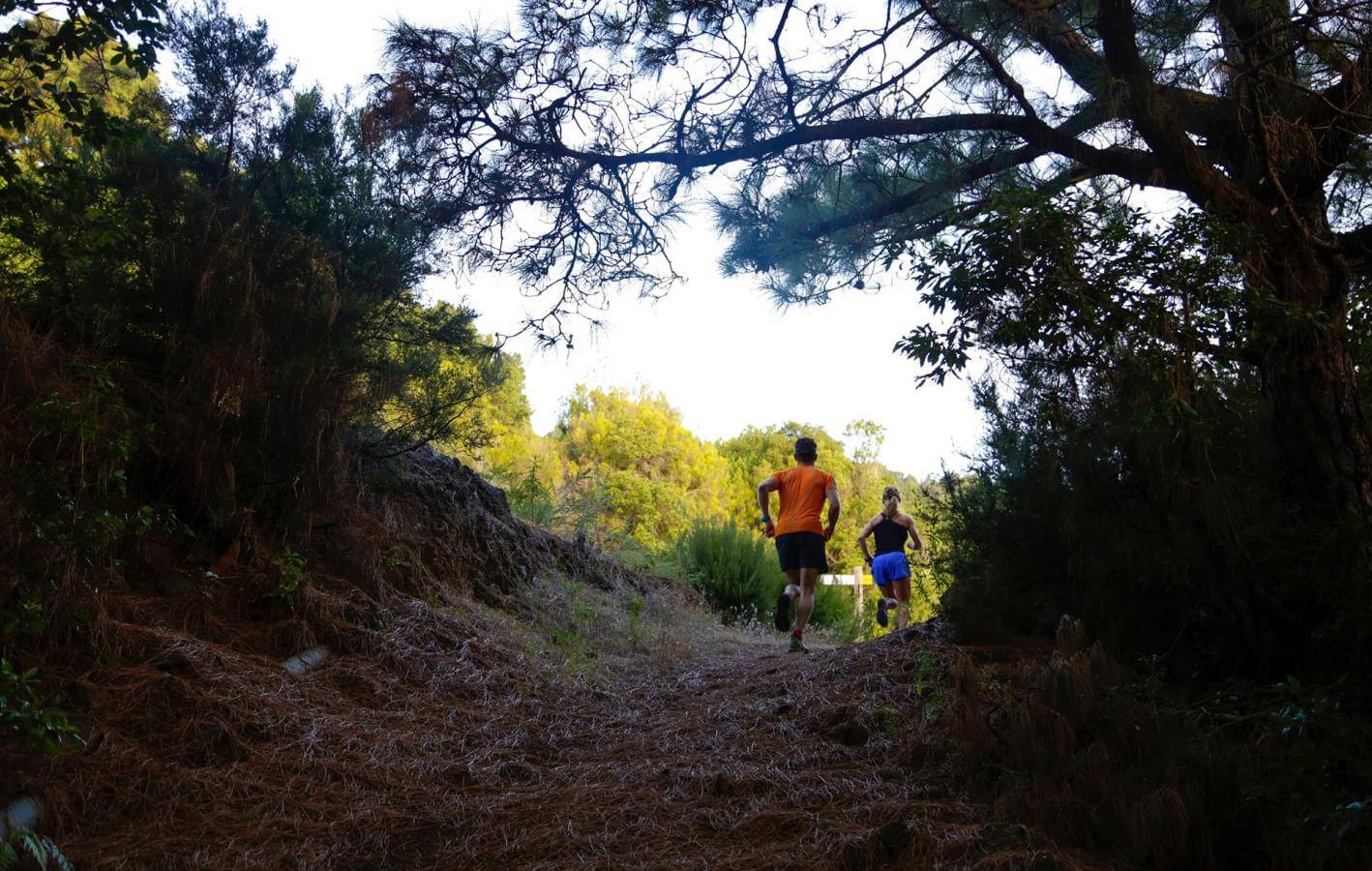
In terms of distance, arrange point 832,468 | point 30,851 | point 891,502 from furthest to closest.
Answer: point 832,468, point 891,502, point 30,851

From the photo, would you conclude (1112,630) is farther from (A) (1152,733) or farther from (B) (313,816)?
(B) (313,816)

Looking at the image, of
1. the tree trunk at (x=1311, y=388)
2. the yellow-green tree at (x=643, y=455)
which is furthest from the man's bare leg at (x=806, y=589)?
the yellow-green tree at (x=643, y=455)

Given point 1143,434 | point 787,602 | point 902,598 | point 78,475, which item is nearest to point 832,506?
point 787,602

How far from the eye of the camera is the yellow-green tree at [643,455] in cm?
2055

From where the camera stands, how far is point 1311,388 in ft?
12.7

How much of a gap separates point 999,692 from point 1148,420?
50.9 inches

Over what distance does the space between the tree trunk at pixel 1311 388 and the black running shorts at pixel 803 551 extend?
161 inches

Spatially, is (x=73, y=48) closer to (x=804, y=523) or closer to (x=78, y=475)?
(x=78, y=475)

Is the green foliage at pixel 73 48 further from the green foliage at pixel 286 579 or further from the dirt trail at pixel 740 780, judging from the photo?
the dirt trail at pixel 740 780

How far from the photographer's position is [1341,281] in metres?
4.11

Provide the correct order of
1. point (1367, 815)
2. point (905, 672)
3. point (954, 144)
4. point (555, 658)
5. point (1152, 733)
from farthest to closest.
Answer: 1. point (555, 658)
2. point (954, 144)
3. point (905, 672)
4. point (1152, 733)
5. point (1367, 815)

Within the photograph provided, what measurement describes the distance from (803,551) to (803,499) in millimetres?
Result: 429

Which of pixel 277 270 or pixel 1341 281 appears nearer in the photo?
pixel 1341 281

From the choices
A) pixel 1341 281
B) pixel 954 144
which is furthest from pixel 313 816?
pixel 1341 281
